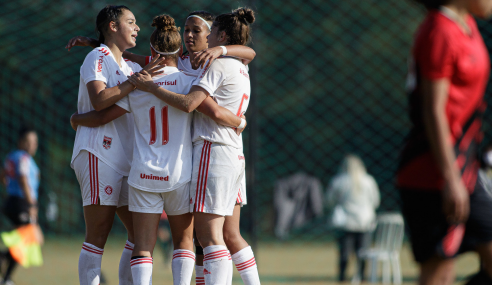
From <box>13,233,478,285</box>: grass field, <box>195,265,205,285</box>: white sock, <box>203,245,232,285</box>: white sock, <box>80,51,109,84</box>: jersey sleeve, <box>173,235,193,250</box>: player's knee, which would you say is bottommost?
<box>13,233,478,285</box>: grass field

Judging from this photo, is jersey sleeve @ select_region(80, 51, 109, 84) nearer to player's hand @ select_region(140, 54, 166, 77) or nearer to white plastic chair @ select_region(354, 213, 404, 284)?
player's hand @ select_region(140, 54, 166, 77)

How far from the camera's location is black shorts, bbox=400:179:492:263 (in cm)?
201

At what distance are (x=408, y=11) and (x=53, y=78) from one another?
34.8 ft

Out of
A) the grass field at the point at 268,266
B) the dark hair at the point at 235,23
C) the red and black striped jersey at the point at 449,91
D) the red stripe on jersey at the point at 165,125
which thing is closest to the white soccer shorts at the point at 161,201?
the red stripe on jersey at the point at 165,125

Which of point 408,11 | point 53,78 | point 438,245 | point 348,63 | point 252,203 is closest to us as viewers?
point 438,245

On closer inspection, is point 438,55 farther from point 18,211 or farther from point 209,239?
point 18,211

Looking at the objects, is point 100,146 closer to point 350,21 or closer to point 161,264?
point 161,264

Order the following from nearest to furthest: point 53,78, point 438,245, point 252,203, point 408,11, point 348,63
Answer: point 438,245
point 252,203
point 53,78
point 408,11
point 348,63

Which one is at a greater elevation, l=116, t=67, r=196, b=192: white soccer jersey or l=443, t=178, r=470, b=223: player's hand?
l=116, t=67, r=196, b=192: white soccer jersey

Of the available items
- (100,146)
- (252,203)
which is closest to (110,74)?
(100,146)

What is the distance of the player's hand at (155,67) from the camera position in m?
3.01

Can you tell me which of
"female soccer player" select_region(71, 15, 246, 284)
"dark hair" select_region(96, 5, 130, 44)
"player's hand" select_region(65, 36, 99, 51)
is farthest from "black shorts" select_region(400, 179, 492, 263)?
"player's hand" select_region(65, 36, 99, 51)

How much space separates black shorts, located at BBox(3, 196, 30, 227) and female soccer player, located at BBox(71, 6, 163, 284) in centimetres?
392

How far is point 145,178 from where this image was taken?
291 cm
